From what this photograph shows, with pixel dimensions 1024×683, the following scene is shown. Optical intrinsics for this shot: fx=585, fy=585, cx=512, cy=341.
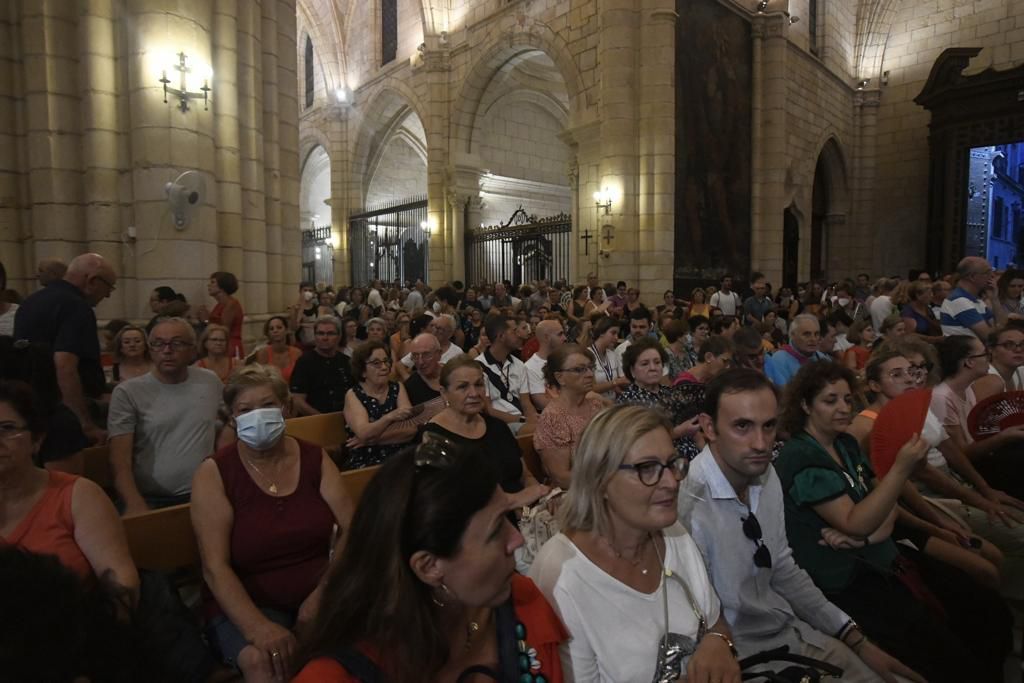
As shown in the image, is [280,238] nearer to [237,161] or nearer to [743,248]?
[237,161]

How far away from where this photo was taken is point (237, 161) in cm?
681

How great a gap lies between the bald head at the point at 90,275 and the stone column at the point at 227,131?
3.02m

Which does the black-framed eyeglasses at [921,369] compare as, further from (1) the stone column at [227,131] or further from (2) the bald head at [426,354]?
(1) the stone column at [227,131]

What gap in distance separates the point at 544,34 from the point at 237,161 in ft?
29.5

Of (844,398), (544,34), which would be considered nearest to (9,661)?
(844,398)

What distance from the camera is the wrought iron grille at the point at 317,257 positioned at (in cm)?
2317

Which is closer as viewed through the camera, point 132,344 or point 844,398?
point 844,398

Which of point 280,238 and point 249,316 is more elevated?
point 280,238

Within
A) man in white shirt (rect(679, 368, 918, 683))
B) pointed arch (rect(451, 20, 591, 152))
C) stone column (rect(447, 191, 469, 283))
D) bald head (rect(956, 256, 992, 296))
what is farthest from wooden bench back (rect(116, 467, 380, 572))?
stone column (rect(447, 191, 469, 283))

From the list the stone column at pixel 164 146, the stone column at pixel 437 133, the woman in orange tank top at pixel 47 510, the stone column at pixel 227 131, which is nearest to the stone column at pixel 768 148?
the stone column at pixel 437 133

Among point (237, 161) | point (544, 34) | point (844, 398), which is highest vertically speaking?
point (544, 34)

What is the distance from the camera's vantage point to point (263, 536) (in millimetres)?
2262

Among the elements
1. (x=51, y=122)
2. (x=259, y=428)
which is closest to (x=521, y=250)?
(x=51, y=122)

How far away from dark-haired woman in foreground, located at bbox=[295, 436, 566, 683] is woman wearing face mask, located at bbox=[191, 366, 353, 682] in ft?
3.01
